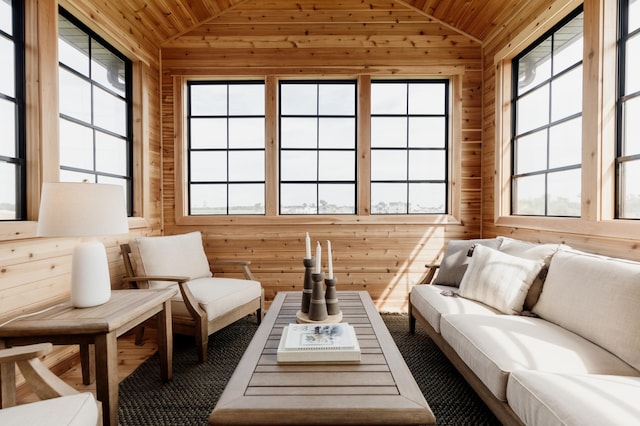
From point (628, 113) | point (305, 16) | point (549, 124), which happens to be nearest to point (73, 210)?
point (305, 16)

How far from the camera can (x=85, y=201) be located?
172 cm

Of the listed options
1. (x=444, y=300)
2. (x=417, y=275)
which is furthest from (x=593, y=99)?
(x=417, y=275)

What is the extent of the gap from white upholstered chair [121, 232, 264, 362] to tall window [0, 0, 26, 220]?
0.81 meters

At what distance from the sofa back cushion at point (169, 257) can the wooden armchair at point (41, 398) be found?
1343 millimetres

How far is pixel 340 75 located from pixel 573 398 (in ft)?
11.1

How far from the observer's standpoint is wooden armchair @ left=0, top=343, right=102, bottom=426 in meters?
1.09

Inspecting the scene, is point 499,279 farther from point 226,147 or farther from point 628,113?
point 226,147

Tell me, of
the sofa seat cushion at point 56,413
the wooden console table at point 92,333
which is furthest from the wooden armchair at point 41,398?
the wooden console table at point 92,333

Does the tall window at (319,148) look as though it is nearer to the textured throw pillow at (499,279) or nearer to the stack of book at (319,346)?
the textured throw pillow at (499,279)

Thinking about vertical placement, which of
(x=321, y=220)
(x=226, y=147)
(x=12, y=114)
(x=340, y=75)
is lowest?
(x=321, y=220)

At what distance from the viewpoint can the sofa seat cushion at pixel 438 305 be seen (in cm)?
221

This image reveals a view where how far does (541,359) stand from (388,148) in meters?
2.69

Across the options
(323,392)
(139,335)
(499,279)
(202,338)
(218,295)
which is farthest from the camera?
(139,335)

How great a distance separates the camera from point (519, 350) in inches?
61.7
